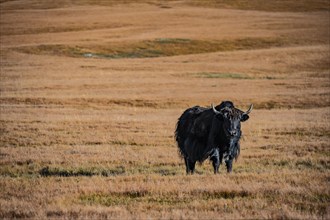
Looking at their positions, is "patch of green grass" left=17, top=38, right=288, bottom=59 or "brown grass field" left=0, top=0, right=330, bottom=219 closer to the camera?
"brown grass field" left=0, top=0, right=330, bottom=219

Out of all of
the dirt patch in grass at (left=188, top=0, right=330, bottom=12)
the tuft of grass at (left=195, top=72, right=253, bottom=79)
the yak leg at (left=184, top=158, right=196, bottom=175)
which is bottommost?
the tuft of grass at (left=195, top=72, right=253, bottom=79)

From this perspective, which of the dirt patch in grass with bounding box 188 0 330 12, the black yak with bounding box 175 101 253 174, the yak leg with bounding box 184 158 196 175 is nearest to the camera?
the black yak with bounding box 175 101 253 174

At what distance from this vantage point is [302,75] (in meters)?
46.0

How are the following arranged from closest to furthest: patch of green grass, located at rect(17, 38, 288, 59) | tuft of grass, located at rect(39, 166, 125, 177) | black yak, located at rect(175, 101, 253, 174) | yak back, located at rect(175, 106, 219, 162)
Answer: black yak, located at rect(175, 101, 253, 174)
yak back, located at rect(175, 106, 219, 162)
tuft of grass, located at rect(39, 166, 125, 177)
patch of green grass, located at rect(17, 38, 288, 59)

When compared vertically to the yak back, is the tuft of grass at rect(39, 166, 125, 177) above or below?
below

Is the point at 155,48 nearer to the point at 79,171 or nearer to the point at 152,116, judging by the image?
the point at 152,116

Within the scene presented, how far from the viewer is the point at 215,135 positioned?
1148cm

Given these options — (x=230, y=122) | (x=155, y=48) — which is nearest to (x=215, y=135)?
(x=230, y=122)

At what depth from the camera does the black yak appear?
11.1 meters

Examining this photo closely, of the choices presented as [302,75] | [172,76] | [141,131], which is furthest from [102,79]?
[141,131]

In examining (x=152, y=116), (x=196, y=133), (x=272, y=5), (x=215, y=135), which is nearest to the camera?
(x=215, y=135)

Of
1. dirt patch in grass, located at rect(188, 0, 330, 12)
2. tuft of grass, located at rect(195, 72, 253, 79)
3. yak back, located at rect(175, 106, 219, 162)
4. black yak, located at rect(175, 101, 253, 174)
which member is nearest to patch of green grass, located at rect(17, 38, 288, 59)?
tuft of grass, located at rect(195, 72, 253, 79)

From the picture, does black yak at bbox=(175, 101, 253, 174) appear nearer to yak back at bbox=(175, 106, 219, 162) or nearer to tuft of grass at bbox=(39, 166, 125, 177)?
yak back at bbox=(175, 106, 219, 162)

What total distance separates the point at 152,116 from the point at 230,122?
16259 mm
